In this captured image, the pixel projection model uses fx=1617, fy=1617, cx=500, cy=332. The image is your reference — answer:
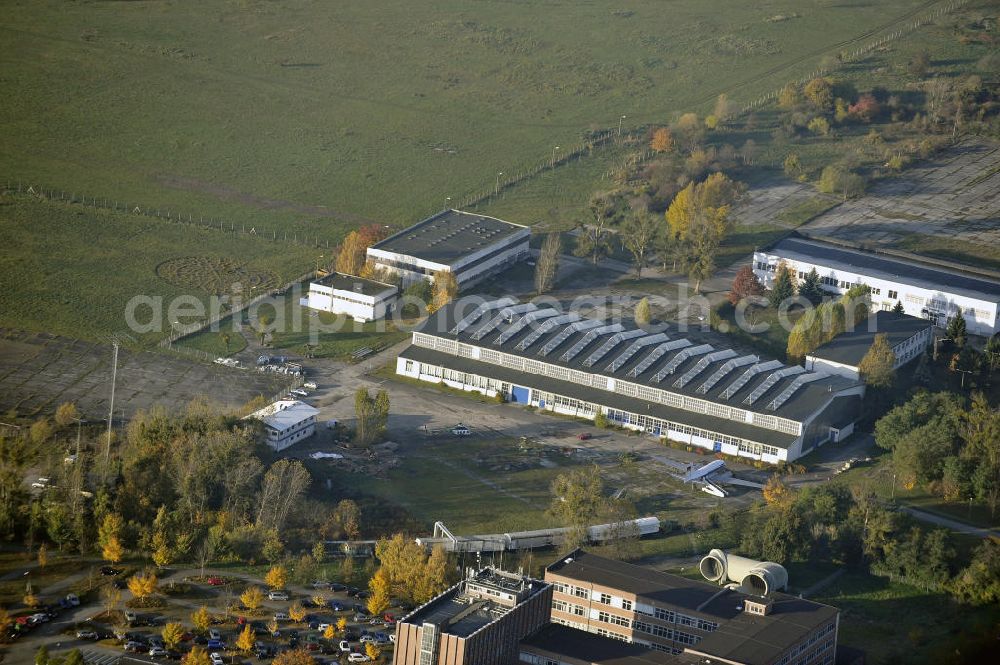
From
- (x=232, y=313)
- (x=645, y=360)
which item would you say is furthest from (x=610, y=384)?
(x=232, y=313)

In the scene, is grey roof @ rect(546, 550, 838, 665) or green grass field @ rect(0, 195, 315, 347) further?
green grass field @ rect(0, 195, 315, 347)

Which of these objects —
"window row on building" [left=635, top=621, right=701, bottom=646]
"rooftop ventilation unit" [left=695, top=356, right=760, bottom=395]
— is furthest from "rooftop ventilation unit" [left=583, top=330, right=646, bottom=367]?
"window row on building" [left=635, top=621, right=701, bottom=646]

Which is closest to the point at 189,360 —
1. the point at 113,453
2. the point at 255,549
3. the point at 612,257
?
the point at 113,453

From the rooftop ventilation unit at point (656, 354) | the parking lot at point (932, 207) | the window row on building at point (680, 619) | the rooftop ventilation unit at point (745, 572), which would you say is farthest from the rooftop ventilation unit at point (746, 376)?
the parking lot at point (932, 207)

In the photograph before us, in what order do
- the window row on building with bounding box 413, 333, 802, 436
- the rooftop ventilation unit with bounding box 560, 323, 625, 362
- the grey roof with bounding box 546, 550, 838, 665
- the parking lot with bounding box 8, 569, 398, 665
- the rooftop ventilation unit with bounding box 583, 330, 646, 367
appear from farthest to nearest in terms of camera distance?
the rooftop ventilation unit with bounding box 560, 323, 625, 362
the rooftop ventilation unit with bounding box 583, 330, 646, 367
the window row on building with bounding box 413, 333, 802, 436
the parking lot with bounding box 8, 569, 398, 665
the grey roof with bounding box 546, 550, 838, 665

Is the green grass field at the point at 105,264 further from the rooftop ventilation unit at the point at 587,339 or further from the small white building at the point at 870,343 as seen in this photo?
the small white building at the point at 870,343

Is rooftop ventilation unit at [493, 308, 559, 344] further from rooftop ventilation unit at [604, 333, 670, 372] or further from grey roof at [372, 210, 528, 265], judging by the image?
grey roof at [372, 210, 528, 265]

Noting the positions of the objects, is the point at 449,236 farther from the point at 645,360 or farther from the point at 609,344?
the point at 645,360
